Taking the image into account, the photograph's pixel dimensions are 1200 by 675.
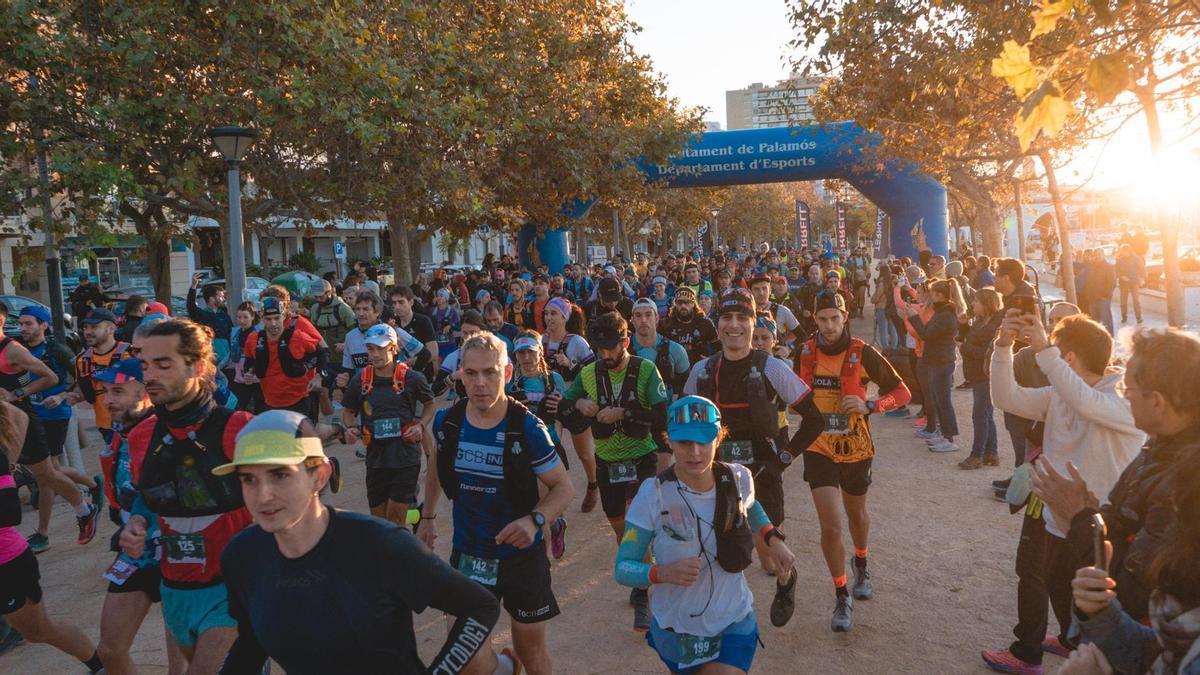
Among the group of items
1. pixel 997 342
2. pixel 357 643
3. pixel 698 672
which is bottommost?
pixel 698 672

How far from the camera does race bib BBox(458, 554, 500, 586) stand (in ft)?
13.0

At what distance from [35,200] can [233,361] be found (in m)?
4.85

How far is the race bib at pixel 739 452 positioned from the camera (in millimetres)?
5191

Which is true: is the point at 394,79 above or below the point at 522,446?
above

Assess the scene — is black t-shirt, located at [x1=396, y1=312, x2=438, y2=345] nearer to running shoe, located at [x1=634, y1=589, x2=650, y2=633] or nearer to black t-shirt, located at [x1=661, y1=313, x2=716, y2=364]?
black t-shirt, located at [x1=661, y1=313, x2=716, y2=364]

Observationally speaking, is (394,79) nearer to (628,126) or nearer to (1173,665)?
(628,126)

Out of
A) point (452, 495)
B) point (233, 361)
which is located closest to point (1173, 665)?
point (452, 495)

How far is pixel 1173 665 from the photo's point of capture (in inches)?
81.0

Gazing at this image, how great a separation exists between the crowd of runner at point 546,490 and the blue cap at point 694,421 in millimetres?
10

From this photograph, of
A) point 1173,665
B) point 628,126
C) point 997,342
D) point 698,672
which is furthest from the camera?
point 628,126

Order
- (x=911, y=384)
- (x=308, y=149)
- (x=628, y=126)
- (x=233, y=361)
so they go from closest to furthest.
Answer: (x=233, y=361)
(x=911, y=384)
(x=308, y=149)
(x=628, y=126)

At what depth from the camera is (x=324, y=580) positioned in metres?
2.46

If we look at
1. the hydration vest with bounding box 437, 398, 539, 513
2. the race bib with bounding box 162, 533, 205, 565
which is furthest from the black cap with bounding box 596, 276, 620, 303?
the race bib with bounding box 162, 533, 205, 565

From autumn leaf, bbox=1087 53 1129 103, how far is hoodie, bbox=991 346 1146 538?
142 centimetres
